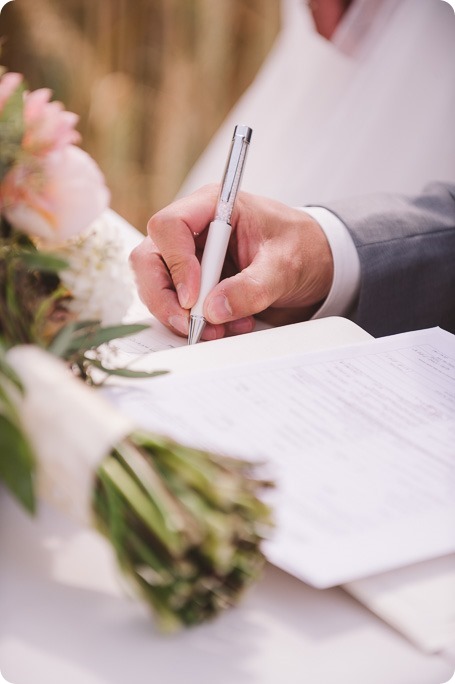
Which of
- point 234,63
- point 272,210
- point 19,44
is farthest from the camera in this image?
point 234,63

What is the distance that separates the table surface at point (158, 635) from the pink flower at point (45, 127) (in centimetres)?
20

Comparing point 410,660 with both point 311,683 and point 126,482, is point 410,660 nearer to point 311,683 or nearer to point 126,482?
point 311,683

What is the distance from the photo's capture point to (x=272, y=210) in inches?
32.9

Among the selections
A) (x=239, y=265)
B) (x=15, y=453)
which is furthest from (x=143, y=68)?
(x=15, y=453)

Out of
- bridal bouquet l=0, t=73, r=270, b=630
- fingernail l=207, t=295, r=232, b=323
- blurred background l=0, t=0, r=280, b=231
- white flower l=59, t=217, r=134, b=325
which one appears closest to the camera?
bridal bouquet l=0, t=73, r=270, b=630

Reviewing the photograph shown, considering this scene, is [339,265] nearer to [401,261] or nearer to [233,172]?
[401,261]

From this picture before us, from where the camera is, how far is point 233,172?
73 centimetres

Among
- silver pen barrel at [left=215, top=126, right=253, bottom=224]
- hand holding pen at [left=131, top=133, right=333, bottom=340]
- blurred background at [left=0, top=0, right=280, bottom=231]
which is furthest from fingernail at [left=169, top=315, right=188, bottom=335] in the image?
blurred background at [left=0, top=0, right=280, bottom=231]

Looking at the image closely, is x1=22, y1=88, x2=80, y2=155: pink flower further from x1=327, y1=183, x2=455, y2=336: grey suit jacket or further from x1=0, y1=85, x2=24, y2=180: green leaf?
x1=327, y1=183, x2=455, y2=336: grey suit jacket

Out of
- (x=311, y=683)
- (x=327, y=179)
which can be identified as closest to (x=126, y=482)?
(x=311, y=683)

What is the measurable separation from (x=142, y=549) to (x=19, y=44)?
2.00m

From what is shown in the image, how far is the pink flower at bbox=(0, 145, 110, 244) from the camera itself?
1.29 feet

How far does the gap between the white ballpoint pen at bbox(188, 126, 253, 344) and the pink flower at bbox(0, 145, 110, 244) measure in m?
0.31

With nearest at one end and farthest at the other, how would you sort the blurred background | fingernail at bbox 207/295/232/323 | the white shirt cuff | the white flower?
the white flower, fingernail at bbox 207/295/232/323, the white shirt cuff, the blurred background
